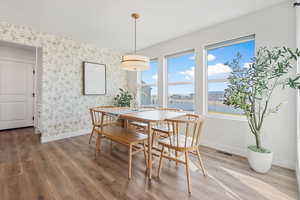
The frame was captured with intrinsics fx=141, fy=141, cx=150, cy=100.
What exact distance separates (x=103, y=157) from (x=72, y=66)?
2.52 metres

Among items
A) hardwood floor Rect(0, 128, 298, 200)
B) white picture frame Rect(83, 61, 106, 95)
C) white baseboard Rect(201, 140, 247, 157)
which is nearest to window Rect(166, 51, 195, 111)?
white baseboard Rect(201, 140, 247, 157)

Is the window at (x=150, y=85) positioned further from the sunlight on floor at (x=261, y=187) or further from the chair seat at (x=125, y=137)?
the sunlight on floor at (x=261, y=187)

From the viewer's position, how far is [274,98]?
2.21 m

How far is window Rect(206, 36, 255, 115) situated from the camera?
2.63 metres

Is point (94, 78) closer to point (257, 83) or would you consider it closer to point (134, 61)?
point (134, 61)

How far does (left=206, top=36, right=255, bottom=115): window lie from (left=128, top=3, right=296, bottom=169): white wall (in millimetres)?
150

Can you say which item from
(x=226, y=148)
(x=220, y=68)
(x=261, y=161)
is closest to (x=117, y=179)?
(x=261, y=161)

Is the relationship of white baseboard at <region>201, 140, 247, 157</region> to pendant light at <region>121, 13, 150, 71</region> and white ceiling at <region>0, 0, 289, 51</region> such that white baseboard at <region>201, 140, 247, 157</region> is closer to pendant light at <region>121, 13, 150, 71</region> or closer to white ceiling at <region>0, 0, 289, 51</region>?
pendant light at <region>121, 13, 150, 71</region>

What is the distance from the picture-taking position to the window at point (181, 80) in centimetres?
334

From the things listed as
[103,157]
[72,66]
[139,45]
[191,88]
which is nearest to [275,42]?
[191,88]

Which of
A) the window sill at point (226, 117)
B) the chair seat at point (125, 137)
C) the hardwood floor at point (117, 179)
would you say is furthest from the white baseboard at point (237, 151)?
the chair seat at point (125, 137)

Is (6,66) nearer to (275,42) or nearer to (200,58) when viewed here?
(200,58)

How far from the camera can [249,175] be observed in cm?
191

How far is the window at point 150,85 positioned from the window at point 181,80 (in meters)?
0.52
